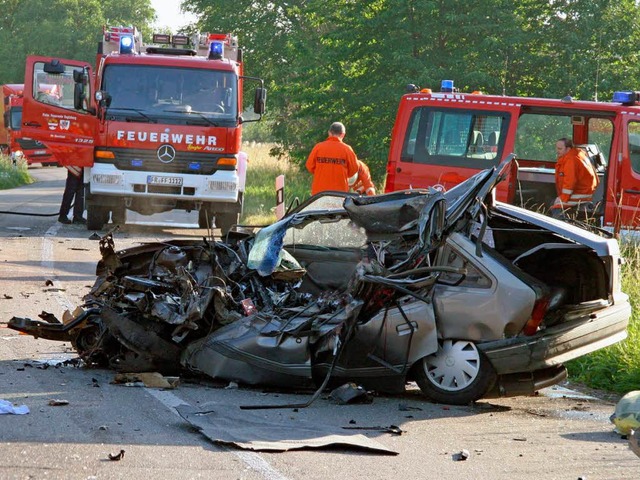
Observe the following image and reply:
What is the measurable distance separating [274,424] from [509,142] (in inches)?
307

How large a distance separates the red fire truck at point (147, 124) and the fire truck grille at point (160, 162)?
15mm

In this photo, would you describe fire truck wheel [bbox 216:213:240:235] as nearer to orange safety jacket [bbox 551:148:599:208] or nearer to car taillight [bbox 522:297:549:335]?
orange safety jacket [bbox 551:148:599:208]

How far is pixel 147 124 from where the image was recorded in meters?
16.9

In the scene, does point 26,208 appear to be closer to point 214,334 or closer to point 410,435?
point 214,334

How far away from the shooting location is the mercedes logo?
1706 centimetres

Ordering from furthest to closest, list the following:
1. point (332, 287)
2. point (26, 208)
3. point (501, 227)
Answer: point (26, 208), point (332, 287), point (501, 227)

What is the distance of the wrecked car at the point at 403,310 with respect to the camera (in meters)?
7.21

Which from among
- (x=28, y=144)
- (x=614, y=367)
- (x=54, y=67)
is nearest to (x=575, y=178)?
Result: (x=614, y=367)

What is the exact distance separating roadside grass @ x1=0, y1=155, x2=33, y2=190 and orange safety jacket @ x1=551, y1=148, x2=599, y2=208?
72.1 feet

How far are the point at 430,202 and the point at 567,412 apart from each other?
171 centimetres

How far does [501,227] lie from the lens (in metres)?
7.70

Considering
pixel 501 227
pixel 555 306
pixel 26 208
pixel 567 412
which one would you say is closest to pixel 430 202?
pixel 501 227

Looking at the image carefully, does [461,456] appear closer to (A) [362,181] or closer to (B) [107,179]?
(A) [362,181]

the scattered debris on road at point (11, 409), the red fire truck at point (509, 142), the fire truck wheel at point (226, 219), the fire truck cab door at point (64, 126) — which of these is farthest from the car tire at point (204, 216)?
the scattered debris on road at point (11, 409)
